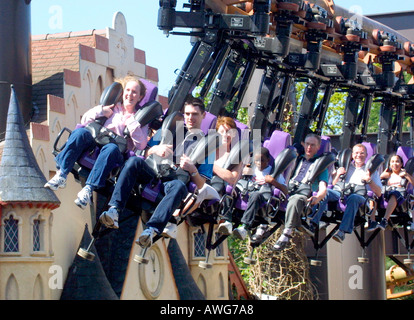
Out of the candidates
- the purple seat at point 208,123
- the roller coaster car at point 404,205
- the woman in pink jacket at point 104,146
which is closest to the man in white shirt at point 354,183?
the roller coaster car at point 404,205

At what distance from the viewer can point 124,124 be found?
1017 centimetres

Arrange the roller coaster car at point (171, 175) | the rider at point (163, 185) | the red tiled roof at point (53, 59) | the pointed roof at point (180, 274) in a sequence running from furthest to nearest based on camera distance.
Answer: the pointed roof at point (180, 274)
the red tiled roof at point (53, 59)
the roller coaster car at point (171, 175)
the rider at point (163, 185)

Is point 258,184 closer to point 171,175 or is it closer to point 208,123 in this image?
point 208,123

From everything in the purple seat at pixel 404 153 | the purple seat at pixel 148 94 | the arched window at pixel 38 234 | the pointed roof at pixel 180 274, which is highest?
the purple seat at pixel 148 94

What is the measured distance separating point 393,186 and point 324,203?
1.97 metres

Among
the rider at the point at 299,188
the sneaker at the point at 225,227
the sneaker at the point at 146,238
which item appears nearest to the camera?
the sneaker at the point at 146,238

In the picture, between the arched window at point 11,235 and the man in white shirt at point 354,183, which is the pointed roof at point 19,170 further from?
the man in white shirt at point 354,183

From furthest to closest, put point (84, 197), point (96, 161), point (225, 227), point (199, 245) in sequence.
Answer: point (199, 245) → point (225, 227) → point (96, 161) → point (84, 197)

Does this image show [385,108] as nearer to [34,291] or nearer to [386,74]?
[386,74]

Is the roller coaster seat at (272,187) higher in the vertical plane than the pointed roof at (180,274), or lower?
higher

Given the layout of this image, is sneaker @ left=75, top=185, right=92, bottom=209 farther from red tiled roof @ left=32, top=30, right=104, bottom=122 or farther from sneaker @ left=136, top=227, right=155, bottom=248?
red tiled roof @ left=32, top=30, right=104, bottom=122

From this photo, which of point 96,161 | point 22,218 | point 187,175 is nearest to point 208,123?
point 187,175

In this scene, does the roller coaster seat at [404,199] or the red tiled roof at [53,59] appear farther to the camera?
the red tiled roof at [53,59]

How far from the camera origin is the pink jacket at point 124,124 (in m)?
10.1
